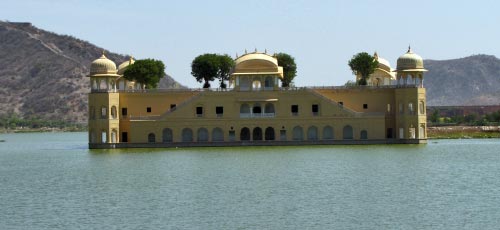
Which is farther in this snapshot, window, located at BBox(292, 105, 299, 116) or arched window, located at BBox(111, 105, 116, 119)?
arched window, located at BBox(111, 105, 116, 119)

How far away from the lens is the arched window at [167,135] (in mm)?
66188

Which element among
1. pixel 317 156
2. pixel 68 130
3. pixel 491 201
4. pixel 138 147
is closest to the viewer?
pixel 491 201

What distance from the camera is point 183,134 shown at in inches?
2611

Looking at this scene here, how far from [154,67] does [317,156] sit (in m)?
23.4

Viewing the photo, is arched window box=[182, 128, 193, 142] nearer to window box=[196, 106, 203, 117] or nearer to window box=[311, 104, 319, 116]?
window box=[196, 106, 203, 117]

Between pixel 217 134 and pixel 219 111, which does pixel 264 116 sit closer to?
pixel 219 111

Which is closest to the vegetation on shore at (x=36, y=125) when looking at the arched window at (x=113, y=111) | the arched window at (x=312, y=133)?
the arched window at (x=113, y=111)

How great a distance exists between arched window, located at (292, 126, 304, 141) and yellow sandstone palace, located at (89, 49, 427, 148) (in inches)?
2.6

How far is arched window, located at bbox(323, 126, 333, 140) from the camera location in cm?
6569

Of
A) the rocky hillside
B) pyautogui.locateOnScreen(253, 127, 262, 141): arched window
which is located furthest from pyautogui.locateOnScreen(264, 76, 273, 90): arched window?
the rocky hillside

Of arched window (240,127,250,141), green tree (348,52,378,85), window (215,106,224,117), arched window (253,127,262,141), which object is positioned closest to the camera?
window (215,106,224,117)

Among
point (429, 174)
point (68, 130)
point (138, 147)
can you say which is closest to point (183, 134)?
point (138, 147)

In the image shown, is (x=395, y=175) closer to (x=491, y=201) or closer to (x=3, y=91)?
(x=491, y=201)

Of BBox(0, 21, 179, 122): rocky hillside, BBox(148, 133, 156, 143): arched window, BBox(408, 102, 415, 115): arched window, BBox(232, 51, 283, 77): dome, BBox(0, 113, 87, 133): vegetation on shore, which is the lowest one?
BBox(148, 133, 156, 143): arched window
